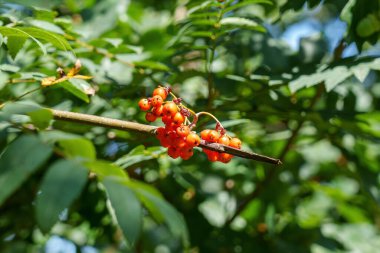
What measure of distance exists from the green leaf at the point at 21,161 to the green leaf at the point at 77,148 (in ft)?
0.16

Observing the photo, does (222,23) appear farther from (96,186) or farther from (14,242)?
(14,242)

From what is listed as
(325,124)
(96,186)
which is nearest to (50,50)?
(96,186)

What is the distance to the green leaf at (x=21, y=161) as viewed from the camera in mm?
1014

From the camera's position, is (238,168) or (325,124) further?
(238,168)

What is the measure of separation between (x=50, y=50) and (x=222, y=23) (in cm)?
79

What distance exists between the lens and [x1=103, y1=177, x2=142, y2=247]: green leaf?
0.97m

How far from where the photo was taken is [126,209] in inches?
39.6

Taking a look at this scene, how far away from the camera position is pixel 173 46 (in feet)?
7.83

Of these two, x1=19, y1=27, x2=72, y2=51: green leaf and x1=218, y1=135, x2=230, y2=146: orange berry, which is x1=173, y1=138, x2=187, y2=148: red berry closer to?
x1=218, y1=135, x2=230, y2=146: orange berry

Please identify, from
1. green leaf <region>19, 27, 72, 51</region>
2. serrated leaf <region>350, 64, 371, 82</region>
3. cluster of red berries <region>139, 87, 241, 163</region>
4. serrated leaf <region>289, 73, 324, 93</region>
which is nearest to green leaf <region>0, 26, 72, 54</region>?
green leaf <region>19, 27, 72, 51</region>

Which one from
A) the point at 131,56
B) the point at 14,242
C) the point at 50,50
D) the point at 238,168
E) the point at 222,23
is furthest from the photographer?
the point at 238,168

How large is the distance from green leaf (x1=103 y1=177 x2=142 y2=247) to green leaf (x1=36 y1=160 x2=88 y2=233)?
77mm

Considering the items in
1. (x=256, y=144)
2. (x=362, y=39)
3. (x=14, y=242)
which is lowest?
(x=14, y=242)

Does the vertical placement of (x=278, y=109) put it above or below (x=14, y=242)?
above
